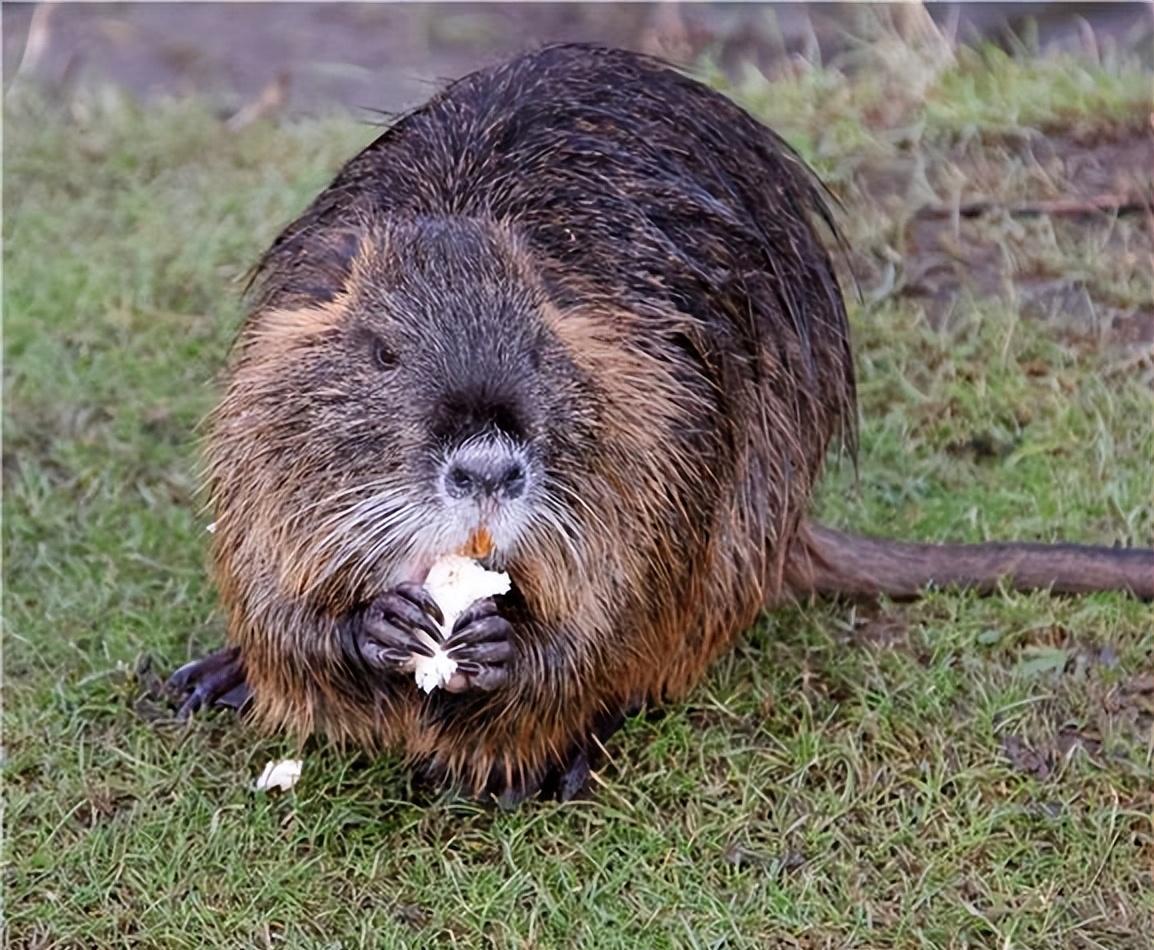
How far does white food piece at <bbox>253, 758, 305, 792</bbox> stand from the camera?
Answer: 9.03ft

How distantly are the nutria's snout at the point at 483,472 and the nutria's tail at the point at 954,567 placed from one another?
0.89 metres

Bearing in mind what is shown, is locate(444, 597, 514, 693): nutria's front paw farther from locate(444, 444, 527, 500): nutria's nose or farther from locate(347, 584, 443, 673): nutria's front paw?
locate(444, 444, 527, 500): nutria's nose

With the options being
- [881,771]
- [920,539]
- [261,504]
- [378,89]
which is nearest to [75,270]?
[378,89]

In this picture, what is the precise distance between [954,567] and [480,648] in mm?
976

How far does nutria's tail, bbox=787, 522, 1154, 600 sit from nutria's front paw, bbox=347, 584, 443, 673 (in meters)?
0.81

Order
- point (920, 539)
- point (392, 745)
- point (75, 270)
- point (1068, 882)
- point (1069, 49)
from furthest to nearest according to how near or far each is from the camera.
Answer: point (1069, 49)
point (75, 270)
point (920, 539)
point (392, 745)
point (1068, 882)

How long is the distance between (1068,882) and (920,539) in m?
0.91

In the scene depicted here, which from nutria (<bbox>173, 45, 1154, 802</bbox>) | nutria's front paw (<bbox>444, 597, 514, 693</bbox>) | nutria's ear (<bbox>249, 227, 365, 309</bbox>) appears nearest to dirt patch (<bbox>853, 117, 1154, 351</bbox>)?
nutria (<bbox>173, 45, 1154, 802</bbox>)

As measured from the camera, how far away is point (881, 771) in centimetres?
278

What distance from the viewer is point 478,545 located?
7.98 ft

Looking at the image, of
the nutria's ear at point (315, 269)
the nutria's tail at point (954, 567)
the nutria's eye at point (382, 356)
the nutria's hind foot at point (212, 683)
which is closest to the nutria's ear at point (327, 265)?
the nutria's ear at point (315, 269)

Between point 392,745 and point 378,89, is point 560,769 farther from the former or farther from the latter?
point 378,89

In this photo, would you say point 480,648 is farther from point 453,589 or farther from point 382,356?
point 382,356

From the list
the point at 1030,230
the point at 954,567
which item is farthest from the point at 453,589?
the point at 1030,230
